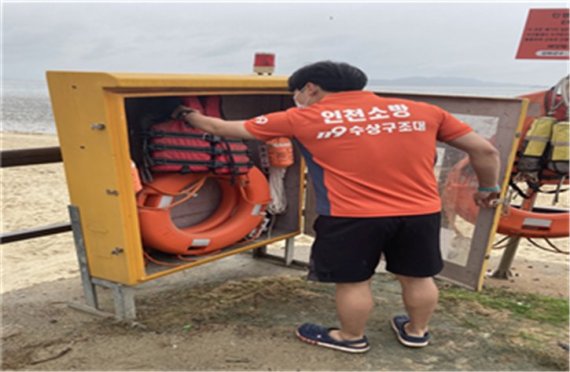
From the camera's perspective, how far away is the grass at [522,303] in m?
3.12

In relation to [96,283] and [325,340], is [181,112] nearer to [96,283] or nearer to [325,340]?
[96,283]

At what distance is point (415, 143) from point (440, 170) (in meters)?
1.11

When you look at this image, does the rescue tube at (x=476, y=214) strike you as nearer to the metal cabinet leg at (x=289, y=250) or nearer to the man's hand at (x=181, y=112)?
the metal cabinet leg at (x=289, y=250)

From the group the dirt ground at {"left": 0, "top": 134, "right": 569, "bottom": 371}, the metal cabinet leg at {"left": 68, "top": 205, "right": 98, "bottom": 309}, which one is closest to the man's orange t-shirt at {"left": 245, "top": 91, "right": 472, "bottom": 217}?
the dirt ground at {"left": 0, "top": 134, "right": 569, "bottom": 371}

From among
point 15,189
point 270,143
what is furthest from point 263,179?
point 15,189

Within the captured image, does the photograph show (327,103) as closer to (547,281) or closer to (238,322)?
(238,322)

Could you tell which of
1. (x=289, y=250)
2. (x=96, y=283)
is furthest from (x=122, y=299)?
(x=289, y=250)

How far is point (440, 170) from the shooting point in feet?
10.8

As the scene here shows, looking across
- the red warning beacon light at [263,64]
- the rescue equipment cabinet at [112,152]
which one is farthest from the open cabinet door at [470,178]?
the rescue equipment cabinet at [112,152]

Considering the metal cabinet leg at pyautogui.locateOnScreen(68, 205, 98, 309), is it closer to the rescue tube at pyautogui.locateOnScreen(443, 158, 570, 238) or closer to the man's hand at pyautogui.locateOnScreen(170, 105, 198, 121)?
the man's hand at pyautogui.locateOnScreen(170, 105, 198, 121)

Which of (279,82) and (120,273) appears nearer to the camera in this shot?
(120,273)

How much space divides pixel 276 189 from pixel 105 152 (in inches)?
59.7

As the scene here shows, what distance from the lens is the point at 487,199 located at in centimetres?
292

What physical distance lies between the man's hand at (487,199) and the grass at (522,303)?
66cm
